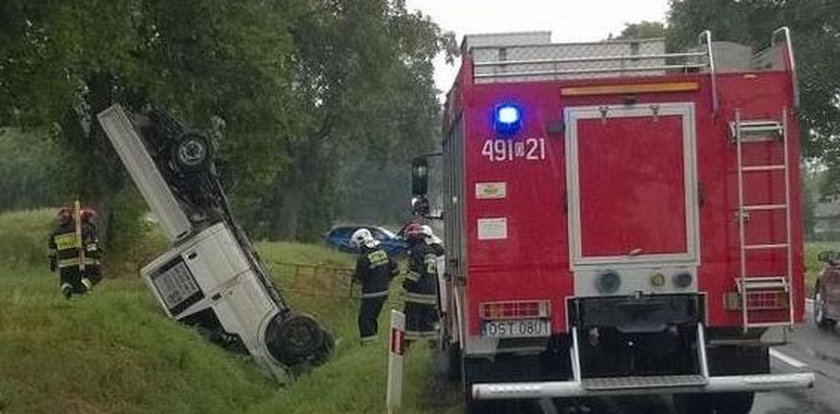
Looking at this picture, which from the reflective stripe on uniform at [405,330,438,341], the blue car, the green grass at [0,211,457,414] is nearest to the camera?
the green grass at [0,211,457,414]

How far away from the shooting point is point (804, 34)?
3203 cm

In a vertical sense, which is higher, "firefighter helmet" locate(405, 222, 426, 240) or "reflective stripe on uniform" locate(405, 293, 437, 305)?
"firefighter helmet" locate(405, 222, 426, 240)

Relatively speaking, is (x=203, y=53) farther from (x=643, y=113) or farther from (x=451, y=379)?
(x=643, y=113)

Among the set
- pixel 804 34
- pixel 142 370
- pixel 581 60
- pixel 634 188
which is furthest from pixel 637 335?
pixel 804 34

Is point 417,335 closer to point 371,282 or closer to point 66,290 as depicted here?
point 371,282

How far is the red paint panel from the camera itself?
9.41 metres

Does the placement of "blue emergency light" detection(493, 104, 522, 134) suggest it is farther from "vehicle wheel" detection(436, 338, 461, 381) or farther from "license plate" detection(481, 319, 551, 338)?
"vehicle wheel" detection(436, 338, 461, 381)

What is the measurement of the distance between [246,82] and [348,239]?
27616 mm

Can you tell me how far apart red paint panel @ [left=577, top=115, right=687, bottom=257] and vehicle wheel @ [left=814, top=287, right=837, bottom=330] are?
39.9 feet

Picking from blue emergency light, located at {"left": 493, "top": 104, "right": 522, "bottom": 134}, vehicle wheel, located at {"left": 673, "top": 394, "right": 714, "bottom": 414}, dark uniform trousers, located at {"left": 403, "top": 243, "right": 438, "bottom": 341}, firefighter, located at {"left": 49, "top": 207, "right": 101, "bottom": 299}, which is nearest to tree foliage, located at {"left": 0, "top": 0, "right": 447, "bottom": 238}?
firefighter, located at {"left": 49, "top": 207, "right": 101, "bottom": 299}

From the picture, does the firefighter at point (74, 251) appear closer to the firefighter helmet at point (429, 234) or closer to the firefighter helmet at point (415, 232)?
the firefighter helmet at point (415, 232)

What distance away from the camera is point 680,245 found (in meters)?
9.44

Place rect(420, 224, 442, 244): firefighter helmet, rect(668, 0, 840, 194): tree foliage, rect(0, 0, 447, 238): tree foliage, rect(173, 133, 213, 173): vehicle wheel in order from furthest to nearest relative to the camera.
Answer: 1. rect(668, 0, 840, 194): tree foliage
2. rect(420, 224, 442, 244): firefighter helmet
3. rect(173, 133, 213, 173): vehicle wheel
4. rect(0, 0, 447, 238): tree foliage

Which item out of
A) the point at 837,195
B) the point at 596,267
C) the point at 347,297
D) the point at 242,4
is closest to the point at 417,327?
the point at 242,4
